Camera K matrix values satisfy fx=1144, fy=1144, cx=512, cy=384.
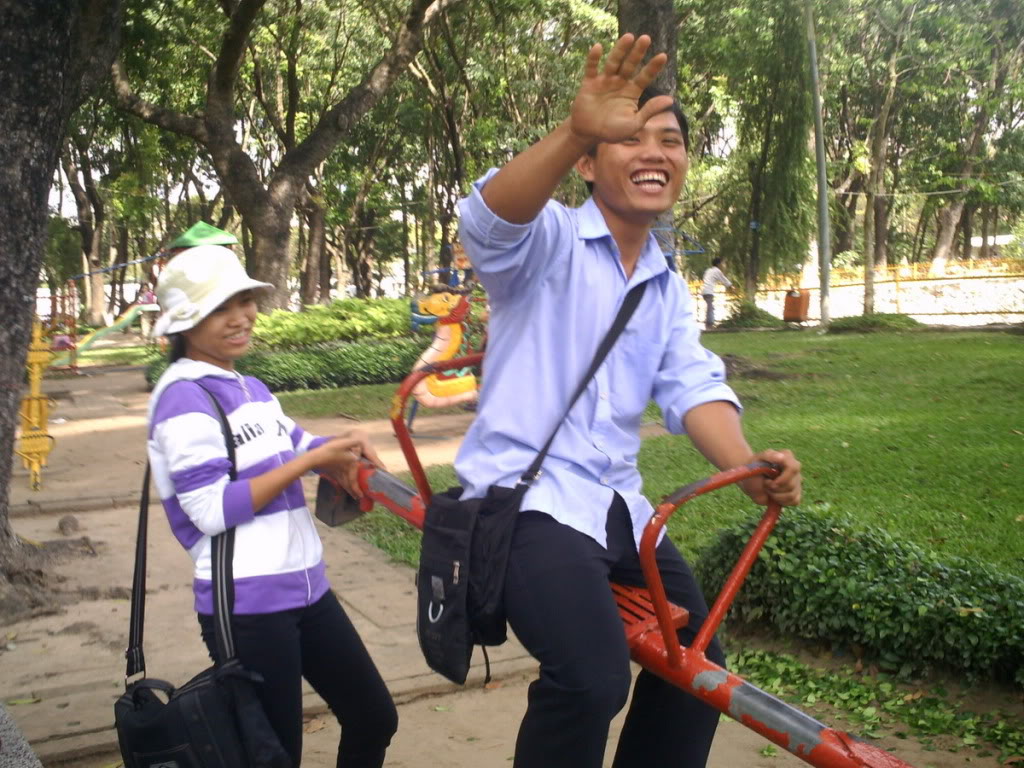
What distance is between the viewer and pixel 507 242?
2.03m

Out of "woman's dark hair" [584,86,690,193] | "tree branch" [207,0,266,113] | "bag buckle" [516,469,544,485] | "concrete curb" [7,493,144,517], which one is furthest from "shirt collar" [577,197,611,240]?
"tree branch" [207,0,266,113]

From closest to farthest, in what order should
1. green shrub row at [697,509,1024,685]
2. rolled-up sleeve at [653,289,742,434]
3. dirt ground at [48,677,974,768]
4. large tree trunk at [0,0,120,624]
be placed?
rolled-up sleeve at [653,289,742,434] < dirt ground at [48,677,974,768] < green shrub row at [697,509,1024,685] < large tree trunk at [0,0,120,624]

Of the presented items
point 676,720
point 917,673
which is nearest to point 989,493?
point 917,673

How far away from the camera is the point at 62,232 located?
144ft

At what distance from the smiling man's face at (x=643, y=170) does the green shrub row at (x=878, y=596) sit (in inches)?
86.8

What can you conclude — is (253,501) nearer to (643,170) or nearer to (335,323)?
(643,170)

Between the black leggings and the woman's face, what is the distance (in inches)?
23.1

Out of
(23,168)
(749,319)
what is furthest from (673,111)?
(749,319)

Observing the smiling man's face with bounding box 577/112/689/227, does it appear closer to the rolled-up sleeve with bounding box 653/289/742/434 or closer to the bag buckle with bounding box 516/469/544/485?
the rolled-up sleeve with bounding box 653/289/742/434

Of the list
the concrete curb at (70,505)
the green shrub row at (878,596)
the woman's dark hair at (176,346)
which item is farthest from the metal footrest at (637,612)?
the concrete curb at (70,505)

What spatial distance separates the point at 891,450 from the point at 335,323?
11699 millimetres

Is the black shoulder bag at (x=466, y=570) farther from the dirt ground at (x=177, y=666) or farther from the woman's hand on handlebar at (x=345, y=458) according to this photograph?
the dirt ground at (x=177, y=666)

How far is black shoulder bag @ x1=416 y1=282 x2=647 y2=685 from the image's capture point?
6.67 ft

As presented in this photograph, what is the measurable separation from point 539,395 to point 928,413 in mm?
8581
